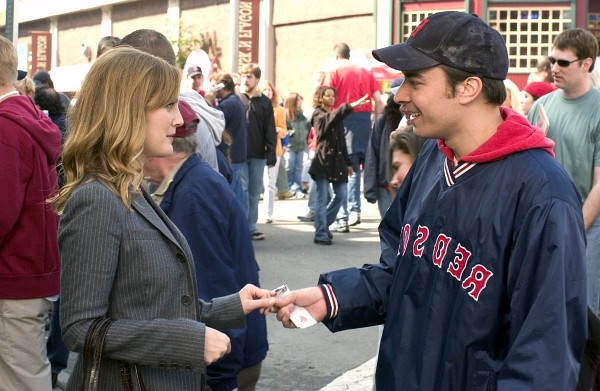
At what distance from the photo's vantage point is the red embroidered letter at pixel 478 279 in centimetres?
292

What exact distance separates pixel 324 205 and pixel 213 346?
9.58 meters

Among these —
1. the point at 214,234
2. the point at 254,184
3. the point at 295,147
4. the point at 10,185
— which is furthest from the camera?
the point at 295,147

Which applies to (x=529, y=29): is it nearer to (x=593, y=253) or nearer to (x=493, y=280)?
(x=593, y=253)

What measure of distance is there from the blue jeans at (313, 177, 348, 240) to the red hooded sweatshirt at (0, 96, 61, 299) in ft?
24.2

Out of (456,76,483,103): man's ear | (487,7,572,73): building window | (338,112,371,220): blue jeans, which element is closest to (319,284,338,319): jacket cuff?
(456,76,483,103): man's ear

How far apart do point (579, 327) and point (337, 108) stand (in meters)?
10.0

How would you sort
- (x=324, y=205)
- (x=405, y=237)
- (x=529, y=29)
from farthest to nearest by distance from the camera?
(x=529, y=29), (x=324, y=205), (x=405, y=237)

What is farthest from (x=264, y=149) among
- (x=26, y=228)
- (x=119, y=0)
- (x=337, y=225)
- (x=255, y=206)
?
(x=119, y=0)

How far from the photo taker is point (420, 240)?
316 centimetres

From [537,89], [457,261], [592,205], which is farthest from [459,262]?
[537,89]

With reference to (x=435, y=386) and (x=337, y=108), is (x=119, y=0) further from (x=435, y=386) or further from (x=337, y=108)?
(x=435, y=386)

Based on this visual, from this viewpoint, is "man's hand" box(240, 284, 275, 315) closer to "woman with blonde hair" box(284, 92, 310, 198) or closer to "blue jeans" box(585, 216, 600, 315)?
"blue jeans" box(585, 216, 600, 315)

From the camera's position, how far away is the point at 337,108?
41.9 ft

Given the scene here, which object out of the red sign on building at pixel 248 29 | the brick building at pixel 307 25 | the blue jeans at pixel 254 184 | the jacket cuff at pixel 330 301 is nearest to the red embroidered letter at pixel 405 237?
the jacket cuff at pixel 330 301
